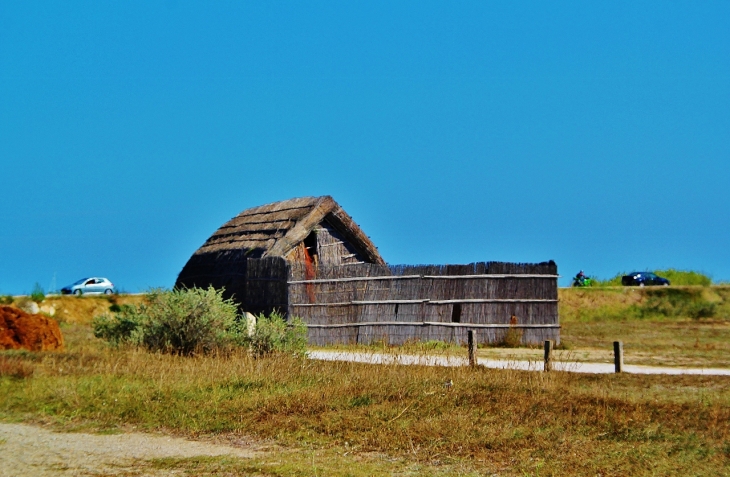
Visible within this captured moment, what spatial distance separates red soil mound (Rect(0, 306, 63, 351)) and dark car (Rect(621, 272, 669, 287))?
41.7 meters

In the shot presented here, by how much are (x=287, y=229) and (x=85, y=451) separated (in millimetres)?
18701

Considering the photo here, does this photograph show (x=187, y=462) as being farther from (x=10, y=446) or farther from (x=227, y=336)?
(x=227, y=336)

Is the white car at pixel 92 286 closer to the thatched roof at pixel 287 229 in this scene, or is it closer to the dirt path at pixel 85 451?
the thatched roof at pixel 287 229

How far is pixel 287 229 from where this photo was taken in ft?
92.2

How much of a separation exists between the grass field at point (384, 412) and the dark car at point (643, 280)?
133 ft

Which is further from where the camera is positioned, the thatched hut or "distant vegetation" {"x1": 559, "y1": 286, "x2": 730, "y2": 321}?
"distant vegetation" {"x1": 559, "y1": 286, "x2": 730, "y2": 321}

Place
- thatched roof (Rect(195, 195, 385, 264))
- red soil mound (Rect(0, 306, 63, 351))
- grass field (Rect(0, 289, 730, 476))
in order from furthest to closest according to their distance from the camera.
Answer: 1. thatched roof (Rect(195, 195, 385, 264))
2. red soil mound (Rect(0, 306, 63, 351))
3. grass field (Rect(0, 289, 730, 476))

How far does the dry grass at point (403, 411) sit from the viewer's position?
358 inches

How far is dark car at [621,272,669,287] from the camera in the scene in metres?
54.8

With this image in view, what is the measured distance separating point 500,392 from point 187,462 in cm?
525

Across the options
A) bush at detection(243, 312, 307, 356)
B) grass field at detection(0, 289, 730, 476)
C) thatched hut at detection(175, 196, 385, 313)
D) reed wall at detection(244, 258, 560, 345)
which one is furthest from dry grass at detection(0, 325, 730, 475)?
thatched hut at detection(175, 196, 385, 313)

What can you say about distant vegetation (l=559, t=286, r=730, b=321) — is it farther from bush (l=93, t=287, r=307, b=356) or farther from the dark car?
bush (l=93, t=287, r=307, b=356)

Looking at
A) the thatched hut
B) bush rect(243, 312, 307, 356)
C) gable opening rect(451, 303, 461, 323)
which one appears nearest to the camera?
bush rect(243, 312, 307, 356)

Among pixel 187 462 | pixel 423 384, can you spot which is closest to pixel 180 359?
pixel 423 384
